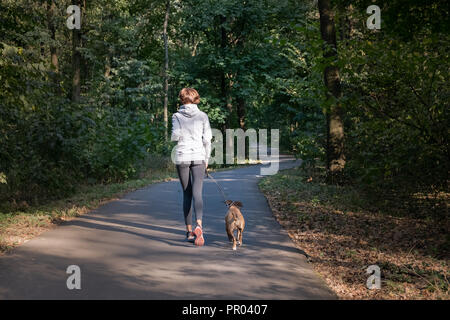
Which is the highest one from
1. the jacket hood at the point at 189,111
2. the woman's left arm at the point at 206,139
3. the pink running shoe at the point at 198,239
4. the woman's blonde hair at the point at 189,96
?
the woman's blonde hair at the point at 189,96

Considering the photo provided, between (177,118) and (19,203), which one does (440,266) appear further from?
(19,203)

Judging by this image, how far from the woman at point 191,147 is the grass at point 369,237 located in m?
1.73

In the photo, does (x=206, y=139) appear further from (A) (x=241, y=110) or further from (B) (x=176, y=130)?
(A) (x=241, y=110)

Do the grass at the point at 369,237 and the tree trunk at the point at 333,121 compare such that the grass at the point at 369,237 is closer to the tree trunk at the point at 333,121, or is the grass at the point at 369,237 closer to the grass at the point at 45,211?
the tree trunk at the point at 333,121

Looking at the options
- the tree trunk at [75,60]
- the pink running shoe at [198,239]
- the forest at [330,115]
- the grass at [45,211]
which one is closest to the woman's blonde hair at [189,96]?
the pink running shoe at [198,239]

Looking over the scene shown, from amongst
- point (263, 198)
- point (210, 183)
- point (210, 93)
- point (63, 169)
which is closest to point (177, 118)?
point (263, 198)

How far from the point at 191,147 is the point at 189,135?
0.63 feet

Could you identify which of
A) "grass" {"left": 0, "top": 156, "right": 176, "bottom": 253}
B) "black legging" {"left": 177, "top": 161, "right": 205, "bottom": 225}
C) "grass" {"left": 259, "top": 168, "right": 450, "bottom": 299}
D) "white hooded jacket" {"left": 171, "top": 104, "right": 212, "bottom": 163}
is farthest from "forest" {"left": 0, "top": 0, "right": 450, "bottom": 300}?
"black legging" {"left": 177, "top": 161, "right": 205, "bottom": 225}

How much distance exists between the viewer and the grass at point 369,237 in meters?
5.42

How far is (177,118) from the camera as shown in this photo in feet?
24.5

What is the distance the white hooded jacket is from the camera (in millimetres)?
7387

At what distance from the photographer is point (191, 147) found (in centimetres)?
739

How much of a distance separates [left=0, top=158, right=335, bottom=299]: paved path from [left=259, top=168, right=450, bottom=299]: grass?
0.40 meters

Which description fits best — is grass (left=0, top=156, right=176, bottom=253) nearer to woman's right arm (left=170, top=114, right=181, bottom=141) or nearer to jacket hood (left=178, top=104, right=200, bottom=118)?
woman's right arm (left=170, top=114, right=181, bottom=141)
